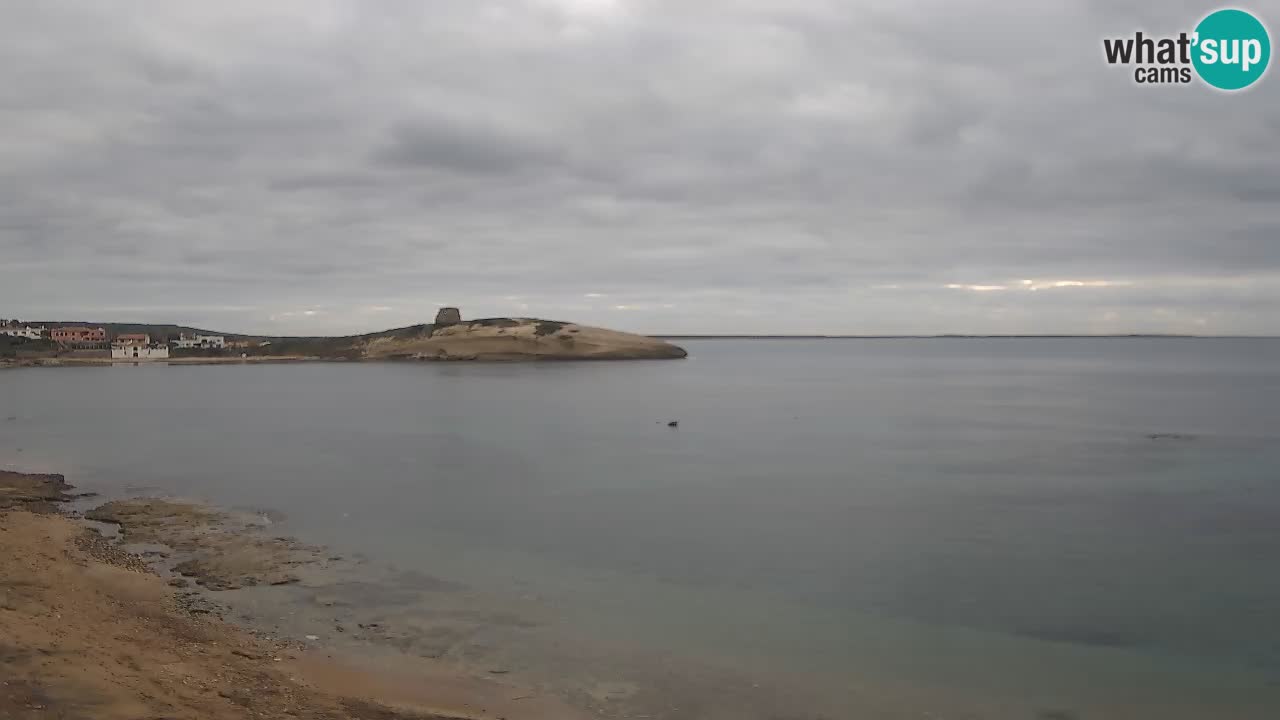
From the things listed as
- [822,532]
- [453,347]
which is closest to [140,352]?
[453,347]

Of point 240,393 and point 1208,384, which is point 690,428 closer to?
point 240,393

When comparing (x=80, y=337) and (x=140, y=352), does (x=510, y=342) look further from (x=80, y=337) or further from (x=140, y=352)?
(x=80, y=337)

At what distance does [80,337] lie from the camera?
166 meters

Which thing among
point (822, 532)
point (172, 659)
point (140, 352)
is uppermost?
point (140, 352)

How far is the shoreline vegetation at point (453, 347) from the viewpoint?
132 meters

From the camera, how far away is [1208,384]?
78625 millimetres

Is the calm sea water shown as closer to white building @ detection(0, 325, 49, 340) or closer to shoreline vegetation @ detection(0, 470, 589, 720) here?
shoreline vegetation @ detection(0, 470, 589, 720)

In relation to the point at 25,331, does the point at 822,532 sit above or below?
below

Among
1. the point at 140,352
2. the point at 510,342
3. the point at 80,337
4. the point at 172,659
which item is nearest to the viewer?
the point at 172,659

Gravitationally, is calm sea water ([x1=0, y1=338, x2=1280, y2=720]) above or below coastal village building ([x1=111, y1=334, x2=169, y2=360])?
below

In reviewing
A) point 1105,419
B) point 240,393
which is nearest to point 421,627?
point 1105,419

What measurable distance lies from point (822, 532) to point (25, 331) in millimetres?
176395

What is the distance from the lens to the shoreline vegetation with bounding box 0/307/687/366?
132 m

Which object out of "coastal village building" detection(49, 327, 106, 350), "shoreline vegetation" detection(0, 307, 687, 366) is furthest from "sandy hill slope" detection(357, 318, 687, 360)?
"coastal village building" detection(49, 327, 106, 350)
